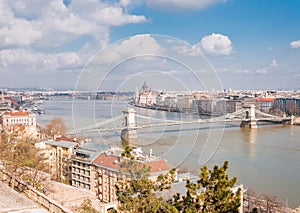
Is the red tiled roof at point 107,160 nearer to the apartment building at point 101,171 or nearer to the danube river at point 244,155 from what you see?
the apartment building at point 101,171

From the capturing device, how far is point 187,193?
4.68ft

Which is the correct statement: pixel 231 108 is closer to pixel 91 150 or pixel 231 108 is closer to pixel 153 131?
pixel 153 131

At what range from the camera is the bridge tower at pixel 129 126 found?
783cm

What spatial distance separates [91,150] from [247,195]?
202 cm

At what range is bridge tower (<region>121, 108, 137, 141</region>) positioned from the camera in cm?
783

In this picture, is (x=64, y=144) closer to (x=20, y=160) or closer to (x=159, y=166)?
(x=159, y=166)

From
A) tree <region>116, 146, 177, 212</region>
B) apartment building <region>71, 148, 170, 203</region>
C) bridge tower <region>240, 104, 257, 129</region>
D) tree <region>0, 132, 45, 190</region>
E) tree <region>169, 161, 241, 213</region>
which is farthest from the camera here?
bridge tower <region>240, 104, 257, 129</region>

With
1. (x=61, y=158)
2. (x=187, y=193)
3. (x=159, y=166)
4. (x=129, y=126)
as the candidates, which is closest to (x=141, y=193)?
(x=187, y=193)

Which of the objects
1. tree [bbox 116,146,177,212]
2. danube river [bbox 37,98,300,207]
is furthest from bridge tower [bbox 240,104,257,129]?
tree [bbox 116,146,177,212]

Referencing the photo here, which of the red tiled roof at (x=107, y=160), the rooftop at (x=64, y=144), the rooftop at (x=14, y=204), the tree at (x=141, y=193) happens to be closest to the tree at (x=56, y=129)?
the rooftop at (x=64, y=144)

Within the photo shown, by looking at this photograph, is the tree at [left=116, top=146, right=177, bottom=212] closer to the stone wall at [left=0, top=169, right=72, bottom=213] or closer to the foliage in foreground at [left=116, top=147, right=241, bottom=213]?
the foliage in foreground at [left=116, top=147, right=241, bottom=213]

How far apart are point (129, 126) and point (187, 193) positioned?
22.8 feet

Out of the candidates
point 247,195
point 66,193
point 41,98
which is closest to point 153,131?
point 247,195

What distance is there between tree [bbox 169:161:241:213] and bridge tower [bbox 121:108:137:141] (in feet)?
20.2
